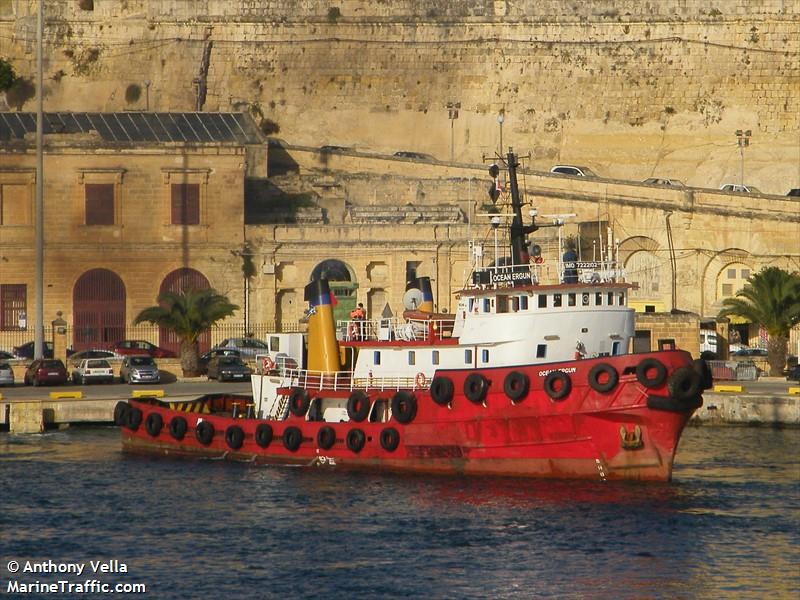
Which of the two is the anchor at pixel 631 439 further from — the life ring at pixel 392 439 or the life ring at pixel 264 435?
the life ring at pixel 264 435

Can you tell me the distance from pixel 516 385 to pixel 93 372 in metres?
23.3

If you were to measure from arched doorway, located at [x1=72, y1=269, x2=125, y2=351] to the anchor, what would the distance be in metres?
34.0

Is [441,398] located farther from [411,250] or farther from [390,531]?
[411,250]

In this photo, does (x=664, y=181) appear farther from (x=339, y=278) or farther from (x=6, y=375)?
(x=6, y=375)

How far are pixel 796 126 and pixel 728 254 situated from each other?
14.8 meters

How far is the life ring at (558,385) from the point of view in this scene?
49000 millimetres

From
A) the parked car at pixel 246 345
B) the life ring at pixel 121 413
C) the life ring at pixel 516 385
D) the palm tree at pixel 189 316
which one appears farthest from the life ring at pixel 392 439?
the parked car at pixel 246 345

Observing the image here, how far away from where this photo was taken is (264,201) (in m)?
86.6

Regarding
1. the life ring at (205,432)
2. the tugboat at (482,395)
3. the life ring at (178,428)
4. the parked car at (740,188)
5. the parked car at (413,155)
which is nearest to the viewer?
the tugboat at (482,395)

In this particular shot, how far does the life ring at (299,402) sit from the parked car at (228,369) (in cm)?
1461

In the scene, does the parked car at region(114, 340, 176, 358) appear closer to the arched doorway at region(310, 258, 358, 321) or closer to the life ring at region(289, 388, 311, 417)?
the arched doorway at region(310, 258, 358, 321)

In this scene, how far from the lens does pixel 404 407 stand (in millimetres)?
51656

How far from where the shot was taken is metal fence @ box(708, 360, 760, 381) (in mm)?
68938

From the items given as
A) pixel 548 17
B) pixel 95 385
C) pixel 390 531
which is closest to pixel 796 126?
pixel 548 17
